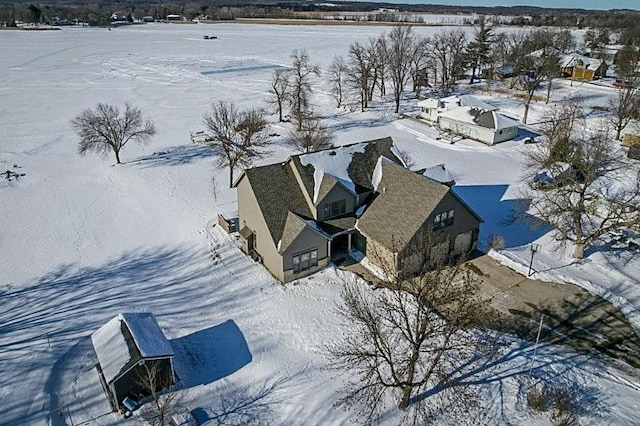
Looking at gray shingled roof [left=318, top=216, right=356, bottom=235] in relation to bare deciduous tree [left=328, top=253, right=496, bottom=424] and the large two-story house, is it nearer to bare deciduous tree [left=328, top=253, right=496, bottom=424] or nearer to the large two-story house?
the large two-story house

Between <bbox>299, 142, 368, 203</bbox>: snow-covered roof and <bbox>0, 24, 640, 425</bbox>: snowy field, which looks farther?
<bbox>299, 142, 368, 203</bbox>: snow-covered roof

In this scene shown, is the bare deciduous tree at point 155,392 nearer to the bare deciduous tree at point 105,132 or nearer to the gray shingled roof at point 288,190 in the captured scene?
the gray shingled roof at point 288,190

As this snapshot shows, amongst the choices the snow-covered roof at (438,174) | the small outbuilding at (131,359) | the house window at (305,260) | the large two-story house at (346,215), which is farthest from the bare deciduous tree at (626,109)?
the small outbuilding at (131,359)

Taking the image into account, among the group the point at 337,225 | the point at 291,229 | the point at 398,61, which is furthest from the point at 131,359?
the point at 398,61

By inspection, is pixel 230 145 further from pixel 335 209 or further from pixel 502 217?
pixel 502 217

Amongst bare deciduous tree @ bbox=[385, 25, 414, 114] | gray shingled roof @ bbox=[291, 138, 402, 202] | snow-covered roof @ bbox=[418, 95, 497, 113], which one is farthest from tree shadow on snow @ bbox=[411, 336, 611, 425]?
bare deciduous tree @ bbox=[385, 25, 414, 114]
